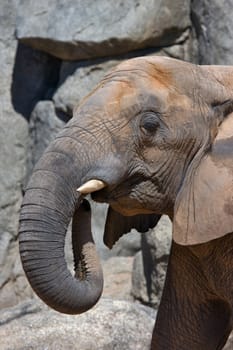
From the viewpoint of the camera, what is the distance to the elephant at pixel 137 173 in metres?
2.72

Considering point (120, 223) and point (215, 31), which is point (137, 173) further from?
point (215, 31)

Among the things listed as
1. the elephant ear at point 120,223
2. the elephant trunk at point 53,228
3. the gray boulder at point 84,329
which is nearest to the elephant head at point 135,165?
the elephant trunk at point 53,228

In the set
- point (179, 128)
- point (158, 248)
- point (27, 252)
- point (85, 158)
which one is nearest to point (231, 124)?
point (179, 128)

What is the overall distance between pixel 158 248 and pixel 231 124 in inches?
92.3

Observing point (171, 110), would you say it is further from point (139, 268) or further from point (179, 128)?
point (139, 268)

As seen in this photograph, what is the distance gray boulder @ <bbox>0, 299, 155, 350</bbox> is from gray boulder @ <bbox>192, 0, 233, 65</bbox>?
1842mm

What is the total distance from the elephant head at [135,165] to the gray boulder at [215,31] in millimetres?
2798

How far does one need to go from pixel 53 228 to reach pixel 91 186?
160mm

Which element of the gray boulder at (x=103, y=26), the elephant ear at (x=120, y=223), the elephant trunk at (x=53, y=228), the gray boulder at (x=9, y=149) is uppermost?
the elephant trunk at (x=53, y=228)

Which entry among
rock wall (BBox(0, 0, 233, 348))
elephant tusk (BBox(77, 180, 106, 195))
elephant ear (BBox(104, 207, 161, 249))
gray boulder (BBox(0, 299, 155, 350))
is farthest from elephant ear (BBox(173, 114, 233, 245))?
rock wall (BBox(0, 0, 233, 348))

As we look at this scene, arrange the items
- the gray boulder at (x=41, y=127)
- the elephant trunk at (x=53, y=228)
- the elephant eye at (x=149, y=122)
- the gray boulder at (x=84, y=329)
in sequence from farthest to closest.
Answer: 1. the gray boulder at (x=41, y=127)
2. the gray boulder at (x=84, y=329)
3. the elephant eye at (x=149, y=122)
4. the elephant trunk at (x=53, y=228)

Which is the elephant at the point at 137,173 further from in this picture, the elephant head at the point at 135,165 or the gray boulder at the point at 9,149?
the gray boulder at the point at 9,149

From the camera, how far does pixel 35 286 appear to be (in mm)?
2713

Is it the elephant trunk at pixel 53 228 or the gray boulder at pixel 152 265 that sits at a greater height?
the elephant trunk at pixel 53 228
